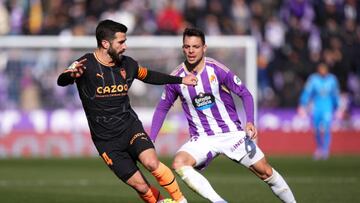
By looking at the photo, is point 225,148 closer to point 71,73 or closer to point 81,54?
point 71,73

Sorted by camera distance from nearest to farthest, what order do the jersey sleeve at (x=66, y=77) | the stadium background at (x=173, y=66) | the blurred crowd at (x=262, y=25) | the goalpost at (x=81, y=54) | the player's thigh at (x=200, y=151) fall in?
the jersey sleeve at (x=66, y=77) < the player's thigh at (x=200, y=151) < the stadium background at (x=173, y=66) < the goalpost at (x=81, y=54) < the blurred crowd at (x=262, y=25)

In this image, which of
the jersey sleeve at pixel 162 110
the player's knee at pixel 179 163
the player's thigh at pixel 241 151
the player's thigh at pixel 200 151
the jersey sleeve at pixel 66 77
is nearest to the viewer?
the jersey sleeve at pixel 66 77

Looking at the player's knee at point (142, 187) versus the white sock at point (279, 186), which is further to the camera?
the white sock at point (279, 186)

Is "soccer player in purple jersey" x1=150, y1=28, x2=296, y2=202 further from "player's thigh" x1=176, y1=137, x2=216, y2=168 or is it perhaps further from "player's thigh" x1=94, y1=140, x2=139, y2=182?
"player's thigh" x1=94, y1=140, x2=139, y2=182

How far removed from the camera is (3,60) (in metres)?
24.5

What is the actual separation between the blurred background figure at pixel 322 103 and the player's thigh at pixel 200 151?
1265 centimetres

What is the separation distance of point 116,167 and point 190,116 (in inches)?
46.2

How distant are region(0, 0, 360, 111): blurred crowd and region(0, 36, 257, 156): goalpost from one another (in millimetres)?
847

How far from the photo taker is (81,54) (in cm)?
2455

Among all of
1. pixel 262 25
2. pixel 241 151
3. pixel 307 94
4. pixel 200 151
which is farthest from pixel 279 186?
pixel 262 25

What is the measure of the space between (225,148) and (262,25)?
16.6 meters

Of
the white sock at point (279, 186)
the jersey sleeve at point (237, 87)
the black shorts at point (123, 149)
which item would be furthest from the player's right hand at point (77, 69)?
the white sock at point (279, 186)

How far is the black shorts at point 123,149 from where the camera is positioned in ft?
31.8

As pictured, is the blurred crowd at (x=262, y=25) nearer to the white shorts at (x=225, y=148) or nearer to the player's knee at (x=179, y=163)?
the white shorts at (x=225, y=148)
